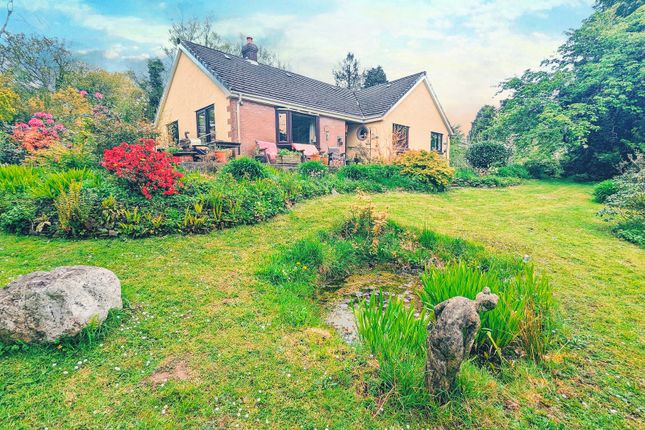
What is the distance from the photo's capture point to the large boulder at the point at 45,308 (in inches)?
91.7

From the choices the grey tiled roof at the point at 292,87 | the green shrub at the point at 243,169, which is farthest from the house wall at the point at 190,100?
the green shrub at the point at 243,169

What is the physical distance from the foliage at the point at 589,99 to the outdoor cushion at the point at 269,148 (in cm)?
1415

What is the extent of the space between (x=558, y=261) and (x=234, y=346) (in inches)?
190

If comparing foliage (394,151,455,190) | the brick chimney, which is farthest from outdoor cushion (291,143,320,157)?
the brick chimney

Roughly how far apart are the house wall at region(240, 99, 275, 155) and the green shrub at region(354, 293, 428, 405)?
12229mm

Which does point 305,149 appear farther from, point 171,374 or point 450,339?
point 450,339

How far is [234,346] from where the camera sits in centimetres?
257

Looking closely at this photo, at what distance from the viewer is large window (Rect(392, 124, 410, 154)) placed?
18344 millimetres

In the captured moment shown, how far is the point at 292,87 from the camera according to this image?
1683cm

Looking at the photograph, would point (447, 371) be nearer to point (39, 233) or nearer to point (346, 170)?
point (39, 233)

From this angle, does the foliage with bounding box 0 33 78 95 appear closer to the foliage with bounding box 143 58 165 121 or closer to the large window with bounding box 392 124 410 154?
the foliage with bounding box 143 58 165 121

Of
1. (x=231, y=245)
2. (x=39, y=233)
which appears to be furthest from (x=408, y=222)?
(x=39, y=233)

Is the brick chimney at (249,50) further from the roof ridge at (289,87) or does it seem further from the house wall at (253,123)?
the house wall at (253,123)

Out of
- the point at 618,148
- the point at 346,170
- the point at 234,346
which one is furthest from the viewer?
the point at 618,148
